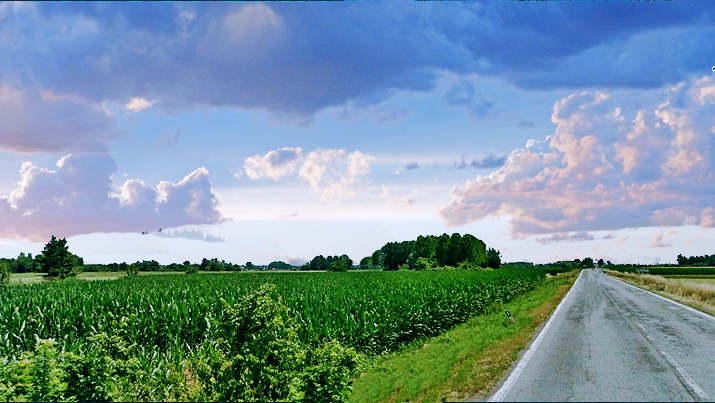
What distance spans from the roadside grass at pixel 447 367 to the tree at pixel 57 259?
85.4 meters

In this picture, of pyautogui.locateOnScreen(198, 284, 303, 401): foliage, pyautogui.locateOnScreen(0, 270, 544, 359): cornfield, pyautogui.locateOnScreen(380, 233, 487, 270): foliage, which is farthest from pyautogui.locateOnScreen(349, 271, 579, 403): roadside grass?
pyautogui.locateOnScreen(380, 233, 487, 270): foliage

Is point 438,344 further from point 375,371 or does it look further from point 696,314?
point 696,314

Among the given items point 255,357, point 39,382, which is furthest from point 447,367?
point 39,382

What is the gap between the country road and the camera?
9961 mm

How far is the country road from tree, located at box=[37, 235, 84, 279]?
88767mm

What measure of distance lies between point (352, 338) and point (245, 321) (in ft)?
29.0

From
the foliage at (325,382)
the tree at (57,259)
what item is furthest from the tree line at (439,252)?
the foliage at (325,382)

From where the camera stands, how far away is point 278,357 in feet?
30.4

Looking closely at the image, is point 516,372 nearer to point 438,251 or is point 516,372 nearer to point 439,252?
point 439,252

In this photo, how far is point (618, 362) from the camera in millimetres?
12930

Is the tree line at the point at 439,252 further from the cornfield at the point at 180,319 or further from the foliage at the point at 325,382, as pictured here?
the foliage at the point at 325,382

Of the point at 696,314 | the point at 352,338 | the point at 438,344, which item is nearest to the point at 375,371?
the point at 352,338

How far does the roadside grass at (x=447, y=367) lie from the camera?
11695mm

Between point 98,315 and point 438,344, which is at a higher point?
point 98,315
